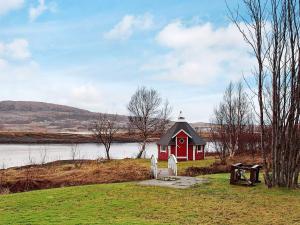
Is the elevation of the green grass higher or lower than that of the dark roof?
lower

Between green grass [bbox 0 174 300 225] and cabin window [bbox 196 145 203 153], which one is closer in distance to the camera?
green grass [bbox 0 174 300 225]

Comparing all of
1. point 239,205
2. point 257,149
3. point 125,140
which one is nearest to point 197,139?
point 257,149

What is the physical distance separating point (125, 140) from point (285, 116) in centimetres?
8936

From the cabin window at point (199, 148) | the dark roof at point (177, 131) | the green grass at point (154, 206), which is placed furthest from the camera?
the cabin window at point (199, 148)

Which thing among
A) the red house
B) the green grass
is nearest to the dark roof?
the red house

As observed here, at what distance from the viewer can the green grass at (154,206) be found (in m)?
9.68

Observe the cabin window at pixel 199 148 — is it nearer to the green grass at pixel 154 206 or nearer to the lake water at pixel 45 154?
the lake water at pixel 45 154

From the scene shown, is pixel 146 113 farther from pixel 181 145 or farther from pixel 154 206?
pixel 154 206

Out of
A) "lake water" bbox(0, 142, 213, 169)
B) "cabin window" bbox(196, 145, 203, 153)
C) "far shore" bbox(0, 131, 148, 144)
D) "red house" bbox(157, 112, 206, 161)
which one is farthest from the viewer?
"far shore" bbox(0, 131, 148, 144)

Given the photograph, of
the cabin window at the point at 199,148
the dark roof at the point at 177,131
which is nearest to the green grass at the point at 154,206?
the dark roof at the point at 177,131

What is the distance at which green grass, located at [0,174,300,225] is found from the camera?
31.8 feet

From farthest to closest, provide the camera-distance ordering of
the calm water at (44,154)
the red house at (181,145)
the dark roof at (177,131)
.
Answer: the calm water at (44,154), the dark roof at (177,131), the red house at (181,145)

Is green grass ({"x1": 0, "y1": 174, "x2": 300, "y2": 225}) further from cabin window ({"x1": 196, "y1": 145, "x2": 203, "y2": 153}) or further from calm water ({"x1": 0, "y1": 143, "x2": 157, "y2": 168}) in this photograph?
calm water ({"x1": 0, "y1": 143, "x2": 157, "y2": 168})

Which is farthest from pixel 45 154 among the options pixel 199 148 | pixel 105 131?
pixel 199 148
